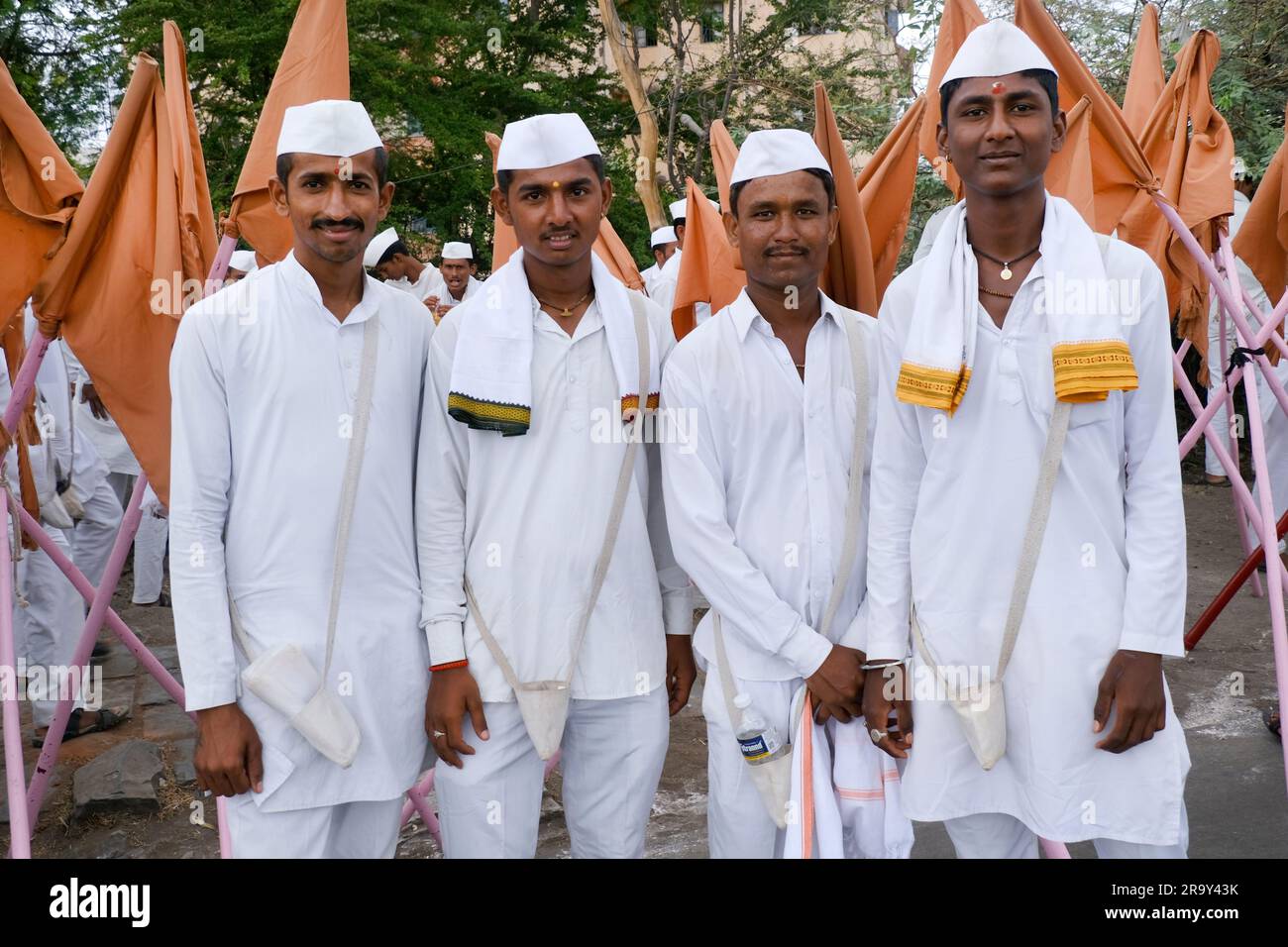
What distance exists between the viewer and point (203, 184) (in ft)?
12.4

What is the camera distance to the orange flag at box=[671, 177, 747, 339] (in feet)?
15.1

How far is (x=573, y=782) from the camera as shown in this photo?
2.90 m

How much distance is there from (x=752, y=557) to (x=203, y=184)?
7.48 feet

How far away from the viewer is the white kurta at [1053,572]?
244 cm

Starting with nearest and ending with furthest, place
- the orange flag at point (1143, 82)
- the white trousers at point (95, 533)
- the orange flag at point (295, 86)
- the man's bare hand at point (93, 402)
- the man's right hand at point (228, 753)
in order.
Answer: the man's right hand at point (228, 753) → the orange flag at point (295, 86) → the orange flag at point (1143, 82) → the white trousers at point (95, 533) → the man's bare hand at point (93, 402)

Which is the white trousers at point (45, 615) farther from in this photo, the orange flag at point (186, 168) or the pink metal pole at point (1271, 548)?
the pink metal pole at point (1271, 548)

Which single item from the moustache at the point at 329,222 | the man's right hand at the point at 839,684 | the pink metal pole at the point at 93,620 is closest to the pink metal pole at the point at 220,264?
the pink metal pole at the point at 93,620

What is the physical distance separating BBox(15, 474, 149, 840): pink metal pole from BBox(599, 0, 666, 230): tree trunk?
1002 cm

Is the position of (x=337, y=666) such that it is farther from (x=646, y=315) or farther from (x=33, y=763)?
(x=33, y=763)

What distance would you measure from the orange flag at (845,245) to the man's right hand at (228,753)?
189 centimetres

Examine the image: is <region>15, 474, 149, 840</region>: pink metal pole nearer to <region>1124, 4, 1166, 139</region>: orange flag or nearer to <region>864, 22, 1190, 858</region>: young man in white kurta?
<region>864, 22, 1190, 858</region>: young man in white kurta

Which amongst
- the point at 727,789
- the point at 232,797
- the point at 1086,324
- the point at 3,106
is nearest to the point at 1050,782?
the point at 727,789

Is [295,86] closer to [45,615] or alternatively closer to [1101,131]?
[1101,131]

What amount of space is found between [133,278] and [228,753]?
5.66 ft
